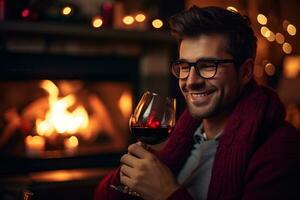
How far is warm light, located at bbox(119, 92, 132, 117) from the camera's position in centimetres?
327

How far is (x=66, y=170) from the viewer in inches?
118

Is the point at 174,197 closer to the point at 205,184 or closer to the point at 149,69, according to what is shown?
the point at 205,184

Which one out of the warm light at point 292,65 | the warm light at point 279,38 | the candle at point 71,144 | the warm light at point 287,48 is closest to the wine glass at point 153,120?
the candle at point 71,144

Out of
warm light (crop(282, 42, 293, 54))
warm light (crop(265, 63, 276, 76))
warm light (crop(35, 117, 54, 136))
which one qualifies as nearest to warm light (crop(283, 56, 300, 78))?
warm light (crop(282, 42, 293, 54))

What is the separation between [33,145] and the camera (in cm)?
299

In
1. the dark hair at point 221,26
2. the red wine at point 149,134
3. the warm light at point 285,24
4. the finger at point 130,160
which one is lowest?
the finger at point 130,160

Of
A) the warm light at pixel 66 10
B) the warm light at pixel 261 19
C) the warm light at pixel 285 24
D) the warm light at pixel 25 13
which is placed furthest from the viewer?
the warm light at pixel 285 24

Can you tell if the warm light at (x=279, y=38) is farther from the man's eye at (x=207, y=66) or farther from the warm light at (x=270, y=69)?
the man's eye at (x=207, y=66)

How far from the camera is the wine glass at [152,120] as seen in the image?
158 cm

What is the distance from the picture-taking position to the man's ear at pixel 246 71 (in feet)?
5.45

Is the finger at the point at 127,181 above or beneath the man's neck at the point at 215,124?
beneath

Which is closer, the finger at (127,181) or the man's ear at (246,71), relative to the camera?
the finger at (127,181)

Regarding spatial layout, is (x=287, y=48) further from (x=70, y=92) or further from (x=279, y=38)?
(x=70, y=92)

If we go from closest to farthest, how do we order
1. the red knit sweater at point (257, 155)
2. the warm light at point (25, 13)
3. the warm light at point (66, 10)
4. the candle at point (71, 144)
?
the red knit sweater at point (257, 155) → the warm light at point (25, 13) → the warm light at point (66, 10) → the candle at point (71, 144)
